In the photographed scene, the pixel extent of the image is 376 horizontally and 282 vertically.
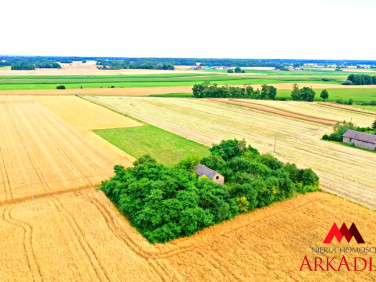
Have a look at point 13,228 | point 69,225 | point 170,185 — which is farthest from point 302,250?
point 13,228

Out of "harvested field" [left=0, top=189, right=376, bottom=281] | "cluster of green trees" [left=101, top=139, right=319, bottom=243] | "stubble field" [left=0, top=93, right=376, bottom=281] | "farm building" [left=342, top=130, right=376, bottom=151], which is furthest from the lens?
"farm building" [left=342, top=130, right=376, bottom=151]

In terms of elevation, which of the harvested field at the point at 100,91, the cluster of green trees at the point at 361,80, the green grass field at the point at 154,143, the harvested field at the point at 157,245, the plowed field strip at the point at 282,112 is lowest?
the harvested field at the point at 157,245

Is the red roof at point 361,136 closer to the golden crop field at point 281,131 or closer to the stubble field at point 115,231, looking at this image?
the golden crop field at point 281,131

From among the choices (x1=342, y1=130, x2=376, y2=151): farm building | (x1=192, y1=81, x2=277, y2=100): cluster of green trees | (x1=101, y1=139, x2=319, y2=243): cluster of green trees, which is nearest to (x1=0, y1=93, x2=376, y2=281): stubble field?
(x1=101, y1=139, x2=319, y2=243): cluster of green trees

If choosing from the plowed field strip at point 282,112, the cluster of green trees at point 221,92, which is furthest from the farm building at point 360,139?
the cluster of green trees at point 221,92

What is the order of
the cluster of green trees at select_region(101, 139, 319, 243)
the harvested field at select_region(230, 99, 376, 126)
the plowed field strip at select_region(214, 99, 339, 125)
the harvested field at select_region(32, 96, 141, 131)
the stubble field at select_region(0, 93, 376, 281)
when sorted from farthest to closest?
the harvested field at select_region(230, 99, 376, 126) → the plowed field strip at select_region(214, 99, 339, 125) → the harvested field at select_region(32, 96, 141, 131) → the cluster of green trees at select_region(101, 139, 319, 243) → the stubble field at select_region(0, 93, 376, 281)

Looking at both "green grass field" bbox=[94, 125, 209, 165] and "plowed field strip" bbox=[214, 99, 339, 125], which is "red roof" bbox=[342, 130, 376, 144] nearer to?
"plowed field strip" bbox=[214, 99, 339, 125]

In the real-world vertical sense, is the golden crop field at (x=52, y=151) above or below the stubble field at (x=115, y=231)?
above
